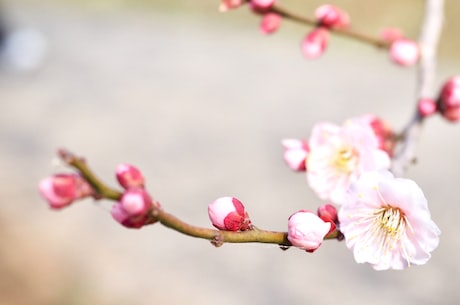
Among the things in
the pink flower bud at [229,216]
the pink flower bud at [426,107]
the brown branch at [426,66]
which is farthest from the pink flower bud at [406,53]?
the pink flower bud at [229,216]

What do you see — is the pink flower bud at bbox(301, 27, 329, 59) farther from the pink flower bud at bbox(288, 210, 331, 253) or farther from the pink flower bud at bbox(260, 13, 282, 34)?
the pink flower bud at bbox(288, 210, 331, 253)

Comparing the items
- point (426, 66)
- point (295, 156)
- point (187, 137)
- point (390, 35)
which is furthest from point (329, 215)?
point (187, 137)

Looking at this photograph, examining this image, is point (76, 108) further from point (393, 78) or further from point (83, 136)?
point (393, 78)

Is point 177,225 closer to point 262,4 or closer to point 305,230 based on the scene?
point 305,230

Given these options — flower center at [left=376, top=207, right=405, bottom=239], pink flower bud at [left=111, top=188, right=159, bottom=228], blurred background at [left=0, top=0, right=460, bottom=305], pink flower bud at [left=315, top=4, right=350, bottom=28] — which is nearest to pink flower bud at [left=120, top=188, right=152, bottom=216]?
pink flower bud at [left=111, top=188, right=159, bottom=228]

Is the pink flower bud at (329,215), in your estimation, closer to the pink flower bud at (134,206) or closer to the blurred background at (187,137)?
the pink flower bud at (134,206)

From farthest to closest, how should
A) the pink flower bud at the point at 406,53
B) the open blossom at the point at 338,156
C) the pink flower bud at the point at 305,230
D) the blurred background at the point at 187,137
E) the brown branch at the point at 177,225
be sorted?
the blurred background at the point at 187,137 < the pink flower bud at the point at 406,53 < the open blossom at the point at 338,156 < the pink flower bud at the point at 305,230 < the brown branch at the point at 177,225

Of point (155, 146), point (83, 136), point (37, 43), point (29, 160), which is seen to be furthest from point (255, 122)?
point (37, 43)
